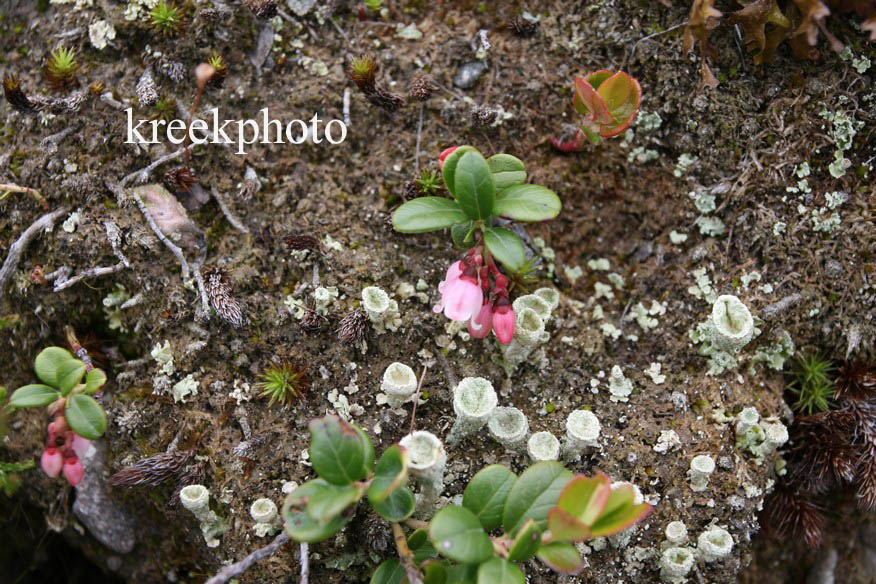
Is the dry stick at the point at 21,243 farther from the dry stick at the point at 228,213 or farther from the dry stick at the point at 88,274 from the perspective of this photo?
the dry stick at the point at 228,213

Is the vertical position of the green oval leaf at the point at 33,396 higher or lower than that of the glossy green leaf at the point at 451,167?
lower

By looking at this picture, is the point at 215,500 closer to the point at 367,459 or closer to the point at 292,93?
the point at 367,459

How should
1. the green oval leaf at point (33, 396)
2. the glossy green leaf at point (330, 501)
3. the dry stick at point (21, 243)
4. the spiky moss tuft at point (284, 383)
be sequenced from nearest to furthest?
the glossy green leaf at point (330, 501), the green oval leaf at point (33, 396), the spiky moss tuft at point (284, 383), the dry stick at point (21, 243)

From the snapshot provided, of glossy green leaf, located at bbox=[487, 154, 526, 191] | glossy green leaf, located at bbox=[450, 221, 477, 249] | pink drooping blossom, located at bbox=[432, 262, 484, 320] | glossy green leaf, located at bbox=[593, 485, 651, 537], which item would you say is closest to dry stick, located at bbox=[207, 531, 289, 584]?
pink drooping blossom, located at bbox=[432, 262, 484, 320]

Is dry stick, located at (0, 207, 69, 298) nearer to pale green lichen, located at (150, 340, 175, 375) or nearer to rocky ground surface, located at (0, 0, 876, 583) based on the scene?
rocky ground surface, located at (0, 0, 876, 583)

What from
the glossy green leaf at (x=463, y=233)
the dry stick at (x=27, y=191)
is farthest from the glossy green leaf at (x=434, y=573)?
the dry stick at (x=27, y=191)

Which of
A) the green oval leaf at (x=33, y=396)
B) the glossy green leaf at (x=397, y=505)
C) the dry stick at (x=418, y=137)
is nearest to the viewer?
the glossy green leaf at (x=397, y=505)

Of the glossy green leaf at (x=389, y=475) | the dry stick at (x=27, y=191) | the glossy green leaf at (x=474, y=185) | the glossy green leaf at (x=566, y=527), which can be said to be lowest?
the glossy green leaf at (x=389, y=475)

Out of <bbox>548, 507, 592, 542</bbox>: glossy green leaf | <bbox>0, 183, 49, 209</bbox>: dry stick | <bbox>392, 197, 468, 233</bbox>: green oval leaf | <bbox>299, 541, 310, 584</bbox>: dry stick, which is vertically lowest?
<bbox>299, 541, 310, 584</bbox>: dry stick

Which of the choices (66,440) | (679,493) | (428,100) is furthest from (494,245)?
(66,440)
